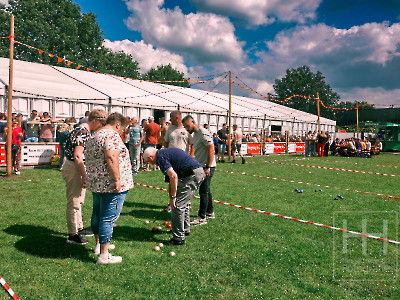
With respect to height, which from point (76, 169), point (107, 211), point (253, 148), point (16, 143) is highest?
point (16, 143)

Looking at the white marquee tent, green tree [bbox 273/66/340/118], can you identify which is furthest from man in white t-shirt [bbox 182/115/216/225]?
green tree [bbox 273/66/340/118]

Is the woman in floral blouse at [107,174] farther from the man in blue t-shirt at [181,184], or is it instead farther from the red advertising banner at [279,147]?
the red advertising banner at [279,147]

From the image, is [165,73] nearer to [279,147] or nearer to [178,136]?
[279,147]

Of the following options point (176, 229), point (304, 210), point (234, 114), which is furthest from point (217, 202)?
point (234, 114)

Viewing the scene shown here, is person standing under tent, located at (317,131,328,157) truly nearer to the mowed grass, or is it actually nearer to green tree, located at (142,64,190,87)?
the mowed grass

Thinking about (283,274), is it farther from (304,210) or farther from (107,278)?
(304,210)

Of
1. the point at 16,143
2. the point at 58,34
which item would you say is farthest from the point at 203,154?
the point at 58,34

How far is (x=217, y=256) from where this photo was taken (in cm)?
423

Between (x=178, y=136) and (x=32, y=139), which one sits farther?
(x=32, y=139)

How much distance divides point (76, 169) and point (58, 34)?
42.0 metres

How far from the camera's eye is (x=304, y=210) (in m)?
6.72

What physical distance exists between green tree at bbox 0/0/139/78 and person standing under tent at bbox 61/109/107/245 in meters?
37.7

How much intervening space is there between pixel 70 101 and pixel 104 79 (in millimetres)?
5247

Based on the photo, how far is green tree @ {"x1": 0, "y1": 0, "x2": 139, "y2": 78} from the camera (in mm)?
37625
